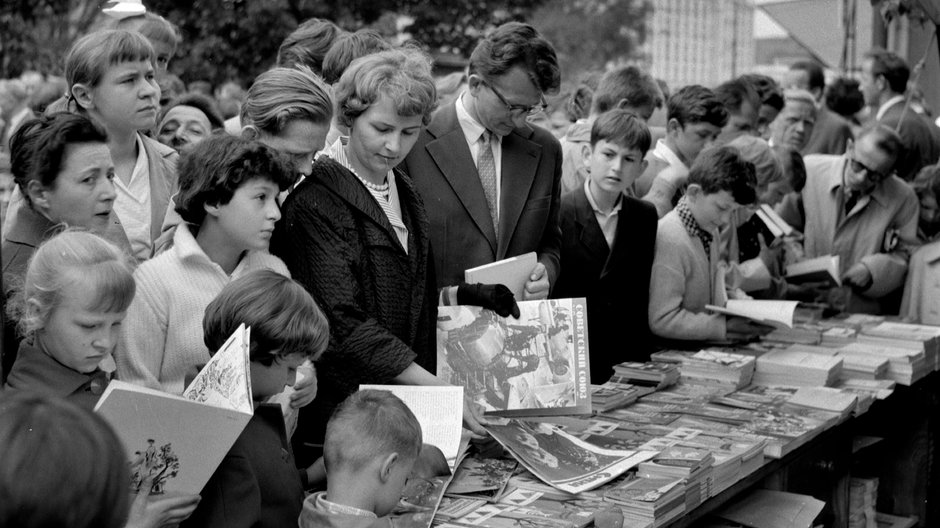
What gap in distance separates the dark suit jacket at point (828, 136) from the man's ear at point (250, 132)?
18.8ft

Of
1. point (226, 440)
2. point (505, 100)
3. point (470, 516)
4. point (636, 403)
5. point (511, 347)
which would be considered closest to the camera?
point (226, 440)

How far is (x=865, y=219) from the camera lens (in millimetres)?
6004

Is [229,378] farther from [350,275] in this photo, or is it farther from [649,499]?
[649,499]

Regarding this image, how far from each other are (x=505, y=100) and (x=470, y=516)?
1.43 m

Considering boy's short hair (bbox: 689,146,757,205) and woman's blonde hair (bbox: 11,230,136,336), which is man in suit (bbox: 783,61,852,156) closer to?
boy's short hair (bbox: 689,146,757,205)

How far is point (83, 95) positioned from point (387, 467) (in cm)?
157

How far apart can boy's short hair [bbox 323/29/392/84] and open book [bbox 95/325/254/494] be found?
5.71 ft

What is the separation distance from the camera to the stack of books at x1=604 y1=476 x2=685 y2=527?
274cm

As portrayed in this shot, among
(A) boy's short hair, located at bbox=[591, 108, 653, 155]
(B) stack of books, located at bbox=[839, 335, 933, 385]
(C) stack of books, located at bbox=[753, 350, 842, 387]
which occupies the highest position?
(A) boy's short hair, located at bbox=[591, 108, 653, 155]

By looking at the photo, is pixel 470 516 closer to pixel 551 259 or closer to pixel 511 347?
pixel 511 347

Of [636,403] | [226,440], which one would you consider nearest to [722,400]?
→ [636,403]

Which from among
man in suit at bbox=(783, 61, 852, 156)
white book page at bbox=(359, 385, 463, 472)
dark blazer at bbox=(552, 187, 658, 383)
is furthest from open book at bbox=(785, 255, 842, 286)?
white book page at bbox=(359, 385, 463, 472)

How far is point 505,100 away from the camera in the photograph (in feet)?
11.6

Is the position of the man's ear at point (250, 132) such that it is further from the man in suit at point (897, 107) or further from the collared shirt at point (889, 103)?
the collared shirt at point (889, 103)
